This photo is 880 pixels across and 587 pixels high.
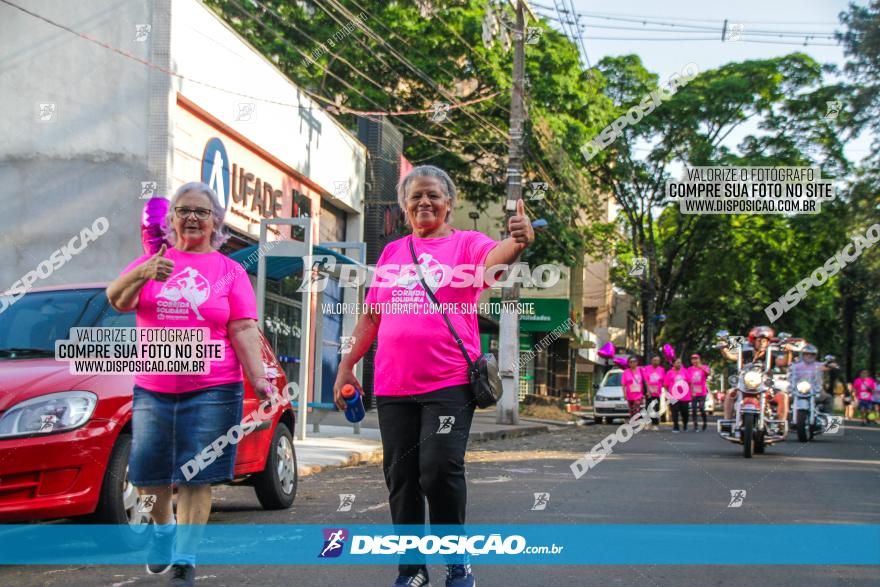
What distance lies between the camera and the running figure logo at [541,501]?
847cm

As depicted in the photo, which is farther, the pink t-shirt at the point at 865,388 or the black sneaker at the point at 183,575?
the pink t-shirt at the point at 865,388

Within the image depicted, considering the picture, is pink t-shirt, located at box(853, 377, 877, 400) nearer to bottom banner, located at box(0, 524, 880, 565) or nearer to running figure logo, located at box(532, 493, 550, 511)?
running figure logo, located at box(532, 493, 550, 511)

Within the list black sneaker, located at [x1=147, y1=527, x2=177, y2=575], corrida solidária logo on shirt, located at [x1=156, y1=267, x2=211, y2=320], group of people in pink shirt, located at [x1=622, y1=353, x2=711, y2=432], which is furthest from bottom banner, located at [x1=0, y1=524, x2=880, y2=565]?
group of people in pink shirt, located at [x1=622, y1=353, x2=711, y2=432]

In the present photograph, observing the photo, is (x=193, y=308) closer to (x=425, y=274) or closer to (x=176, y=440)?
(x=176, y=440)

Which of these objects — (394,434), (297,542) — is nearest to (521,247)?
(394,434)

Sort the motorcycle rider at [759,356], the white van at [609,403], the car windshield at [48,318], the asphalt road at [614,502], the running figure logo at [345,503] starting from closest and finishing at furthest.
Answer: the asphalt road at [614,502] → the car windshield at [48,318] → the running figure logo at [345,503] → the motorcycle rider at [759,356] → the white van at [609,403]

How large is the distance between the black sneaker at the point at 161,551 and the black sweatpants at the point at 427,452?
1080 mm

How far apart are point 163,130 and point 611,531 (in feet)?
30.2

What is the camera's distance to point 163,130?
563 inches

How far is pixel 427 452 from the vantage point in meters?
4.65

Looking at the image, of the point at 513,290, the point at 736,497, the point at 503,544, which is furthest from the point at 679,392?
the point at 503,544

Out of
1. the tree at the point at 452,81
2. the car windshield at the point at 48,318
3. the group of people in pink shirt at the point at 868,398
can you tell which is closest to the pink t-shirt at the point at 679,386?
the tree at the point at 452,81

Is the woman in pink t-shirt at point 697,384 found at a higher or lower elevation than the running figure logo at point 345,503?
→ higher

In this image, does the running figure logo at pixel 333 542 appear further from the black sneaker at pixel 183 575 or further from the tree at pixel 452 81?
the tree at pixel 452 81
